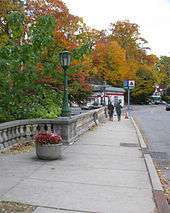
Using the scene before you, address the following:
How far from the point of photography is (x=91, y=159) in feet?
40.2

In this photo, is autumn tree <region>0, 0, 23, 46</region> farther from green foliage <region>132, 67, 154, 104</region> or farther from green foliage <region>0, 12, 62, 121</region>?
green foliage <region>132, 67, 154, 104</region>

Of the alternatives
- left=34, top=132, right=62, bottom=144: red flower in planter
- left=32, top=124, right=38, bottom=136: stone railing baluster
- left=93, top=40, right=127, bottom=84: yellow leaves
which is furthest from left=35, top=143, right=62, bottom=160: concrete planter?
left=93, top=40, right=127, bottom=84: yellow leaves

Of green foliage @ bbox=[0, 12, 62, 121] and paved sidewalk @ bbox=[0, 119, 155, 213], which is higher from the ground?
green foliage @ bbox=[0, 12, 62, 121]

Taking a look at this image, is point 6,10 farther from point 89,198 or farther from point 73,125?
point 89,198

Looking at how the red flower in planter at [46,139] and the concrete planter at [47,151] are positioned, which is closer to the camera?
the concrete planter at [47,151]

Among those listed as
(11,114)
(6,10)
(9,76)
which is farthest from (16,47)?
(6,10)

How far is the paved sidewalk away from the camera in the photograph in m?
7.27

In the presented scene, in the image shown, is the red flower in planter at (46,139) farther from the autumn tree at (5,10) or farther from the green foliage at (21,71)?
the autumn tree at (5,10)

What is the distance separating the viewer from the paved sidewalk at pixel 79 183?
23.9ft

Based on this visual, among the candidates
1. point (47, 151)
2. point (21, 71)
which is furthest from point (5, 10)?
point (47, 151)

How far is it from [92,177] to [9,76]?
791cm

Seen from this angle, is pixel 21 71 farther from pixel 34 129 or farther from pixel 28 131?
pixel 28 131

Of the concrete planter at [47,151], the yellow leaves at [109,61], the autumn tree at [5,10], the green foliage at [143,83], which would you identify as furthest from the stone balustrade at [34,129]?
the green foliage at [143,83]

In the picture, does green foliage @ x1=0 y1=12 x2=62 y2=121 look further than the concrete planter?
Yes
